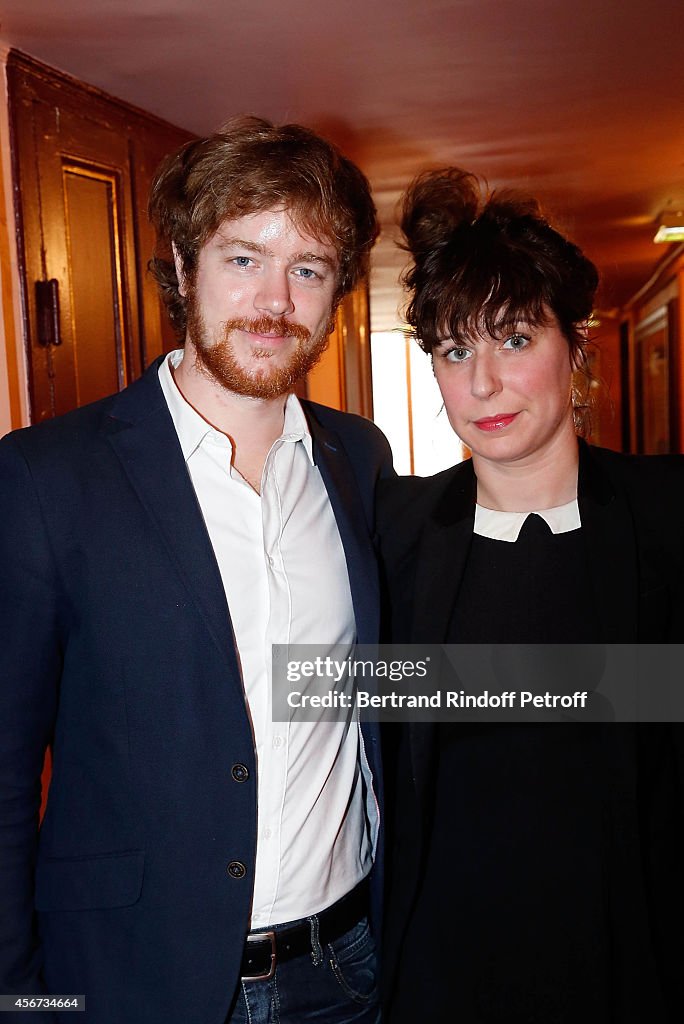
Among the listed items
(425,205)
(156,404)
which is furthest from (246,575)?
(425,205)

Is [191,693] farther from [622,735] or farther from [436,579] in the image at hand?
[622,735]

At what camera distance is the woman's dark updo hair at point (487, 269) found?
1.54m

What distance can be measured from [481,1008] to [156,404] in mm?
1047

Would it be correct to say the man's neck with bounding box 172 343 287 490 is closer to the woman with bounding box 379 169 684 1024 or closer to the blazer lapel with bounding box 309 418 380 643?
the blazer lapel with bounding box 309 418 380 643

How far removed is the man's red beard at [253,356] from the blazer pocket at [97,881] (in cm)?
69

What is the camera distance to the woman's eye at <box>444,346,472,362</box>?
62.2 inches

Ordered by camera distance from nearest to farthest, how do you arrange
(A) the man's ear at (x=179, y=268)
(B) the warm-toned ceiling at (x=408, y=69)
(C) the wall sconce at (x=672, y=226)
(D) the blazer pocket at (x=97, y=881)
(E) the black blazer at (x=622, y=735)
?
(D) the blazer pocket at (x=97, y=881), (E) the black blazer at (x=622, y=735), (A) the man's ear at (x=179, y=268), (B) the warm-toned ceiling at (x=408, y=69), (C) the wall sconce at (x=672, y=226)

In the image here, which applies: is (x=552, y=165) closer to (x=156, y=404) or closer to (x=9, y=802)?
(x=156, y=404)

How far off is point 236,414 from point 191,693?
18.1 inches

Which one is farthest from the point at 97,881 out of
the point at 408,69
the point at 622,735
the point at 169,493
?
the point at 408,69

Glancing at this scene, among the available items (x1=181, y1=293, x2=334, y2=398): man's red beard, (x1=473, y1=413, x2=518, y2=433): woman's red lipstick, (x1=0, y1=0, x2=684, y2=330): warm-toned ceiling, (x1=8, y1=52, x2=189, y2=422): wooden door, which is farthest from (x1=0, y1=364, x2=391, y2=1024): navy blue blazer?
(x1=8, y1=52, x2=189, y2=422): wooden door

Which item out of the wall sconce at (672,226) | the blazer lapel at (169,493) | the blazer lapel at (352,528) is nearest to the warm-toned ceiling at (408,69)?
the blazer lapel at (352,528)

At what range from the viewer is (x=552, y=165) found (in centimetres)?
441

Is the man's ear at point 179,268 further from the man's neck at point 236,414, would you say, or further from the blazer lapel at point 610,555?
the blazer lapel at point 610,555
